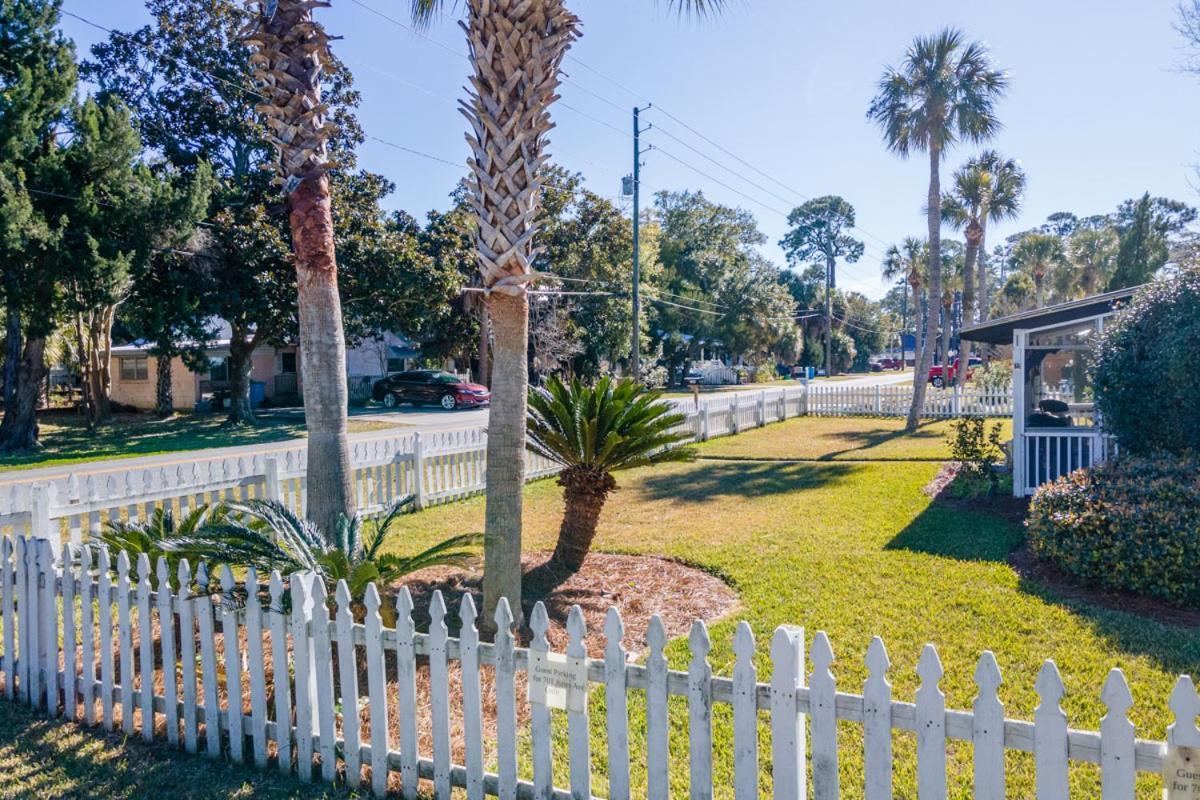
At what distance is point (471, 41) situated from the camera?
512 centimetres

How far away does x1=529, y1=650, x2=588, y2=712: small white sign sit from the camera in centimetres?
310

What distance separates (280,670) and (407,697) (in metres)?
0.74

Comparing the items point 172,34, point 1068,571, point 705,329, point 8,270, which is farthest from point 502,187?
point 705,329

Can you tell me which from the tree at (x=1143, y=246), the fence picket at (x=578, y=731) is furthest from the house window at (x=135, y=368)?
the tree at (x=1143, y=246)

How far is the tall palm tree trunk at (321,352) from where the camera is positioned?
6039 millimetres

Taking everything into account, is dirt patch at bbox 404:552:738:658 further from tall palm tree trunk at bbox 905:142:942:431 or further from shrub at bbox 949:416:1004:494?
tall palm tree trunk at bbox 905:142:942:431

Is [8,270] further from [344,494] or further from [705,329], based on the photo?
[705,329]

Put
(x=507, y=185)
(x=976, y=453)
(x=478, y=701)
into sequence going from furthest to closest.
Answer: (x=976, y=453) < (x=507, y=185) < (x=478, y=701)

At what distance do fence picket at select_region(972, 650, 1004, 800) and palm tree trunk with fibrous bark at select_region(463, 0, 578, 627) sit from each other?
330 centimetres

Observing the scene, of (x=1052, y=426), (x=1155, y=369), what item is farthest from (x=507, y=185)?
(x=1052, y=426)

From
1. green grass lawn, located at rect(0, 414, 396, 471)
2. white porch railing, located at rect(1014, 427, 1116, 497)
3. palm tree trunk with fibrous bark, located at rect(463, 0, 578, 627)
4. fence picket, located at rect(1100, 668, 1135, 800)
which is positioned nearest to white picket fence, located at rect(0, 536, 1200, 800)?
fence picket, located at rect(1100, 668, 1135, 800)

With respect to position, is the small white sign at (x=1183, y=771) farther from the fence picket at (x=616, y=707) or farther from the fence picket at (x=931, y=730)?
the fence picket at (x=616, y=707)

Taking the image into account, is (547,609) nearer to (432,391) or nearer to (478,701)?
(478,701)

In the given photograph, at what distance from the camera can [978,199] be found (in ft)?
95.0
